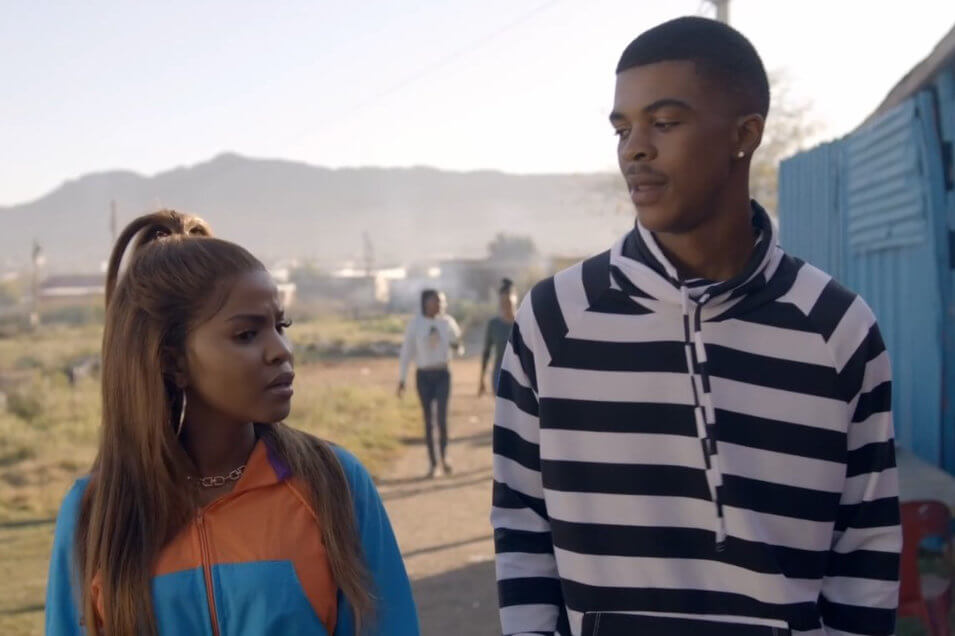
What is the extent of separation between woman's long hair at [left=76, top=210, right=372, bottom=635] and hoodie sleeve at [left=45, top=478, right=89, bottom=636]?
0.02m

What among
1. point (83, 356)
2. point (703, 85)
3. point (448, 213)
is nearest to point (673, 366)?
point (703, 85)

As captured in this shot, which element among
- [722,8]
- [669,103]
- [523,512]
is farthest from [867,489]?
[722,8]

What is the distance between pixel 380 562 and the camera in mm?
2123

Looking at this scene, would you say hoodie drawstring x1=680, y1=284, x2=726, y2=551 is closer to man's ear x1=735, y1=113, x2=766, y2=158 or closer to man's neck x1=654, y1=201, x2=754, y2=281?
man's neck x1=654, y1=201, x2=754, y2=281

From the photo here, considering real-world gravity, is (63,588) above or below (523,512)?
below

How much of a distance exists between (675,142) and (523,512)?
73cm

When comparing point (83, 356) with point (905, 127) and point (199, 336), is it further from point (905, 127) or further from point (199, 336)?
point (199, 336)

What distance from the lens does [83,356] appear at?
30.3 meters

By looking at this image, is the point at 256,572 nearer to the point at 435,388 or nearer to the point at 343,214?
the point at 435,388

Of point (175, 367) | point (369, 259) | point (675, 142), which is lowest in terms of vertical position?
point (369, 259)

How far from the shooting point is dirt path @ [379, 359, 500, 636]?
5793 mm

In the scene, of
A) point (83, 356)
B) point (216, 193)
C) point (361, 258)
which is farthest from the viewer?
point (216, 193)

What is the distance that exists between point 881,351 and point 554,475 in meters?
0.61

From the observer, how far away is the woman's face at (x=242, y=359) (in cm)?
209
